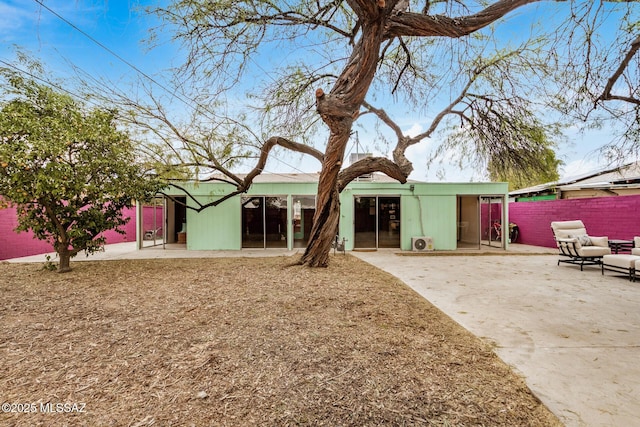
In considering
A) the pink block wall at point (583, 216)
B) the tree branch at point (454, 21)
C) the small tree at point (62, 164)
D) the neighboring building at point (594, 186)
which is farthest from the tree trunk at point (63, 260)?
the pink block wall at point (583, 216)

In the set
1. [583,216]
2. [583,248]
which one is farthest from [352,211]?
[583,216]

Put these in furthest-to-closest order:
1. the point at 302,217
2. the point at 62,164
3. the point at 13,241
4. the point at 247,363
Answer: the point at 302,217 → the point at 13,241 → the point at 62,164 → the point at 247,363

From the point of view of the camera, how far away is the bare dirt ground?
1.87m

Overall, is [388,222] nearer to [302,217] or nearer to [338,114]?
[302,217]

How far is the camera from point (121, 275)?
19.6 feet

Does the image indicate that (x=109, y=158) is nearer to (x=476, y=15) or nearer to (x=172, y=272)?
(x=172, y=272)

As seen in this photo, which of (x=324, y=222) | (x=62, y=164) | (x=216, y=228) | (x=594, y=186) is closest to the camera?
(x=62, y=164)

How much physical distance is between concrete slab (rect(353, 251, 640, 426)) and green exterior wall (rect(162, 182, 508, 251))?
3.78 metres

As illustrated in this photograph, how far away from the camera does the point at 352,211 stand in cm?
1127

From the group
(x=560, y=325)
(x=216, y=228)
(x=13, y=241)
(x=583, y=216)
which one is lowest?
(x=560, y=325)

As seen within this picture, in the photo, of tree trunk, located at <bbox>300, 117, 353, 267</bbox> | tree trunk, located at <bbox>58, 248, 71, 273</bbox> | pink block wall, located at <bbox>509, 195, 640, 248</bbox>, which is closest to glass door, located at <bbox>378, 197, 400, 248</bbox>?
tree trunk, located at <bbox>300, 117, 353, 267</bbox>

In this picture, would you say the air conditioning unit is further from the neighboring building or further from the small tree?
the small tree

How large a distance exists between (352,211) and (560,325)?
7.93 meters

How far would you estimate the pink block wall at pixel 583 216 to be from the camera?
30.1ft
